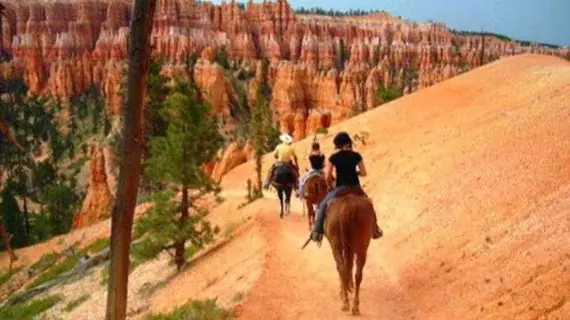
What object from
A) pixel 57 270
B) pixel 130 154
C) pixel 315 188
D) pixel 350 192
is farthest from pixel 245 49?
pixel 130 154

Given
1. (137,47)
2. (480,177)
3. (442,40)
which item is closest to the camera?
(137,47)

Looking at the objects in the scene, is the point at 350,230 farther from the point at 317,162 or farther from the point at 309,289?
the point at 317,162

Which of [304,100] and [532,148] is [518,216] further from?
[304,100]

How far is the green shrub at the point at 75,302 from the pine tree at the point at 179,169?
3.70 metres

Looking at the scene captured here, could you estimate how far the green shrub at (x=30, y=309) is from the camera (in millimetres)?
22078

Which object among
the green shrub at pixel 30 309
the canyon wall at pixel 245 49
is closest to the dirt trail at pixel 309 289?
the green shrub at pixel 30 309

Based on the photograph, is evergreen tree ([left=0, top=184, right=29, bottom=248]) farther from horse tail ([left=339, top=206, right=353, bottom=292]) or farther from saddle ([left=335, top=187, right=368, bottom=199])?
saddle ([left=335, top=187, right=368, bottom=199])

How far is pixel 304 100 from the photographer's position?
330ft

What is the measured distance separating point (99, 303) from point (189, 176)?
519 centimetres

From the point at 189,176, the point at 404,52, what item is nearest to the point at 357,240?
the point at 189,176

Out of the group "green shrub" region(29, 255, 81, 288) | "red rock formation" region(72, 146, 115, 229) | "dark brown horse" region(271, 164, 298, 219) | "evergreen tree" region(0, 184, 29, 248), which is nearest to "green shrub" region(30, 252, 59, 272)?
"green shrub" region(29, 255, 81, 288)

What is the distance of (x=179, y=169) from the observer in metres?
18.7

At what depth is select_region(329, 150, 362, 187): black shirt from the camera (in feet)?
33.9

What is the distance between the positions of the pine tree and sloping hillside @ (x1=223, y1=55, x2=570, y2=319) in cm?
341
